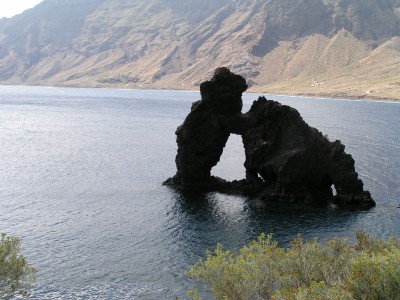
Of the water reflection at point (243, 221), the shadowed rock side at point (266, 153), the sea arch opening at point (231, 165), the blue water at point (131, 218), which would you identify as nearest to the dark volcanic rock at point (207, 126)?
the shadowed rock side at point (266, 153)

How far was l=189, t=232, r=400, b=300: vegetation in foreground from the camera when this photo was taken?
2902cm

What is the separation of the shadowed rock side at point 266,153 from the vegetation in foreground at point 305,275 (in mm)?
39413

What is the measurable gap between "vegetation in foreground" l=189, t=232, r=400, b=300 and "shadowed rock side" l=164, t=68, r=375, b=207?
39.4 m

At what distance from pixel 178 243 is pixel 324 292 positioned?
3496 centimetres

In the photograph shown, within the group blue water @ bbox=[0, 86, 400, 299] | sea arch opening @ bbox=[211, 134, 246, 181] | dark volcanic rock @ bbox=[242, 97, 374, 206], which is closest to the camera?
blue water @ bbox=[0, 86, 400, 299]

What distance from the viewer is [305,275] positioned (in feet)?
127

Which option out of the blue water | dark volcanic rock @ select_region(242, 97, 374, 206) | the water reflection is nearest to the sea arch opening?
the blue water

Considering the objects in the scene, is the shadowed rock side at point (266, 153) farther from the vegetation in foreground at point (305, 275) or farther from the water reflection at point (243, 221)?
the vegetation in foreground at point (305, 275)

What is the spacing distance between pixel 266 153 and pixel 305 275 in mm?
52301

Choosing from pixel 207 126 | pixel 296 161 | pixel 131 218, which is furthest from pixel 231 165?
pixel 131 218

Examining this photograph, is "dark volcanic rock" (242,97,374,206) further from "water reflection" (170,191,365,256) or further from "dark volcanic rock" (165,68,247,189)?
"dark volcanic rock" (165,68,247,189)

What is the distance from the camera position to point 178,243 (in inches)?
2488

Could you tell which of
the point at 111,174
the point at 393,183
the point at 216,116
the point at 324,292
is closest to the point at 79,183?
the point at 111,174

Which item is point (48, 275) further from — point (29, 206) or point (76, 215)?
point (29, 206)
